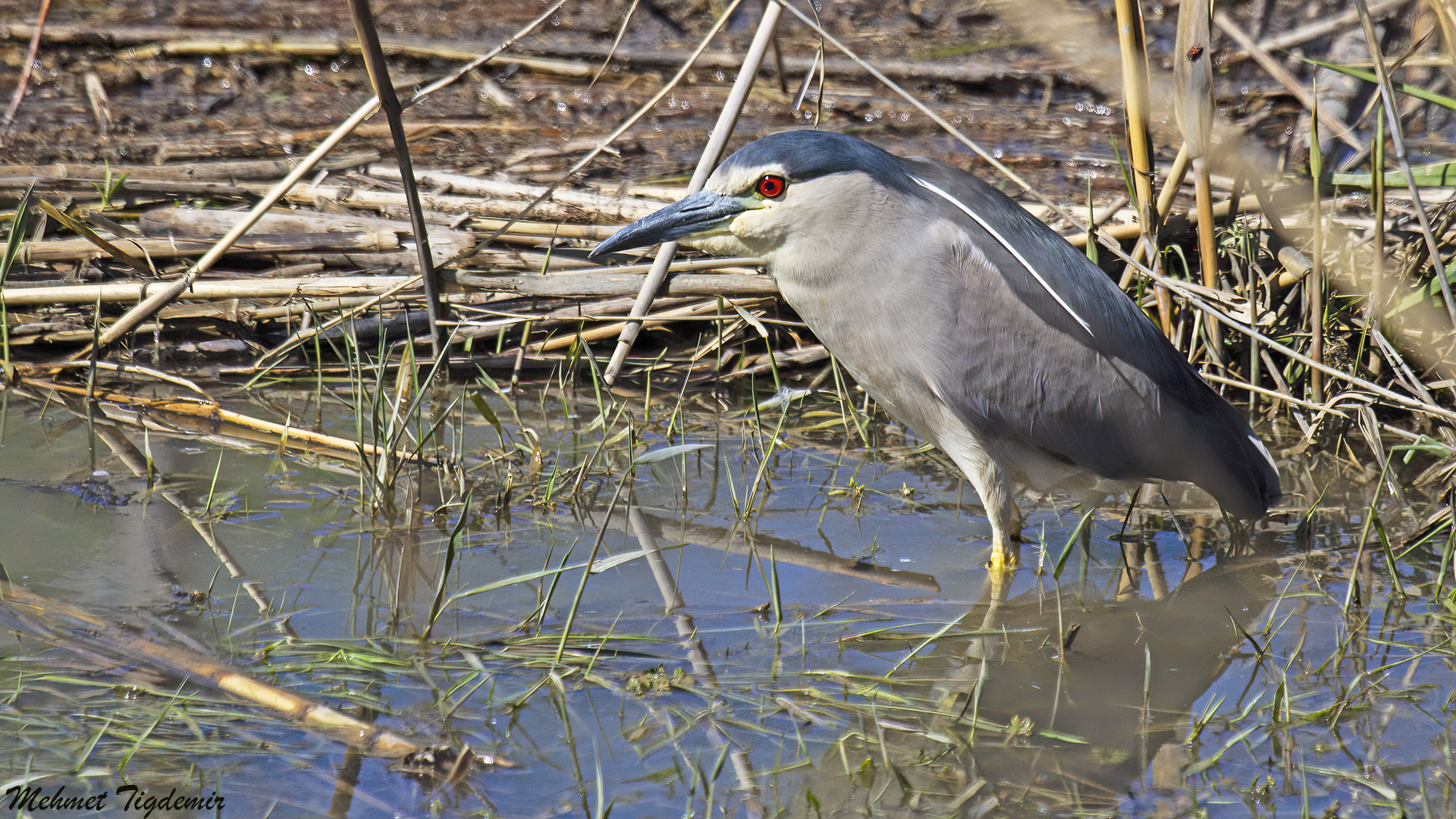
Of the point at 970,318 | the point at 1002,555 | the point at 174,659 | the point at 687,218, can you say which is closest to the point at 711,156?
the point at 687,218

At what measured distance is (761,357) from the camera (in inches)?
188

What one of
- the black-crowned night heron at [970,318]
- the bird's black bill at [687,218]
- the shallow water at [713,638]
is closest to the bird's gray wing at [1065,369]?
the black-crowned night heron at [970,318]

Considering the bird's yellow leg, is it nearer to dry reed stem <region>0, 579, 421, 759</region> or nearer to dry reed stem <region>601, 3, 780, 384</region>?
dry reed stem <region>601, 3, 780, 384</region>

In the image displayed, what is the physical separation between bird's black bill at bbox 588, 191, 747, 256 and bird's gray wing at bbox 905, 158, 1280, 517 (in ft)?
1.93

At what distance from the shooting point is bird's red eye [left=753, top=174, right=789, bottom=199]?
3289mm

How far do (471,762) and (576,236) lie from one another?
324 cm

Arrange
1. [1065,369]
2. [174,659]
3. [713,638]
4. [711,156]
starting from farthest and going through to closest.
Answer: [711,156], [1065,369], [713,638], [174,659]

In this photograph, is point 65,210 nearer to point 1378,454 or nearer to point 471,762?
point 471,762

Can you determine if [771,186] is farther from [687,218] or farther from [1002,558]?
[1002,558]

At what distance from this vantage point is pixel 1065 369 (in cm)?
348

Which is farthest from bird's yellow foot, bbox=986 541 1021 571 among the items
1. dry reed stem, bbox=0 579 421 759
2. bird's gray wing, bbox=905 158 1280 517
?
dry reed stem, bbox=0 579 421 759

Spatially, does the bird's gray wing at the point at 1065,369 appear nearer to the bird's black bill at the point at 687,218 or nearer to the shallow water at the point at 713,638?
the shallow water at the point at 713,638

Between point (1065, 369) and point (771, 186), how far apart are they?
1.02 meters

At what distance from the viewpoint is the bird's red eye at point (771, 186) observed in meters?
3.29
